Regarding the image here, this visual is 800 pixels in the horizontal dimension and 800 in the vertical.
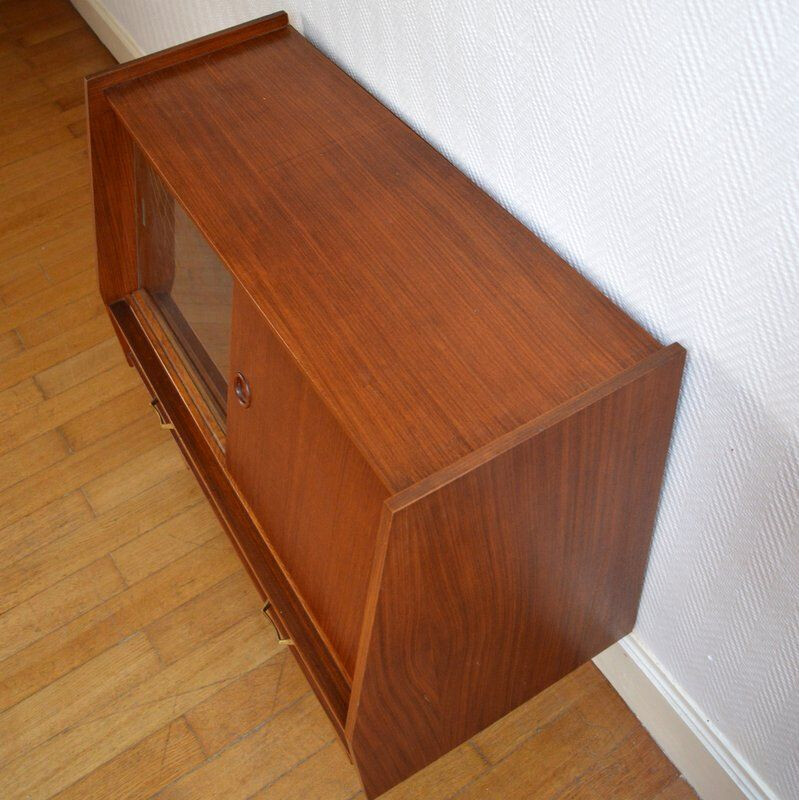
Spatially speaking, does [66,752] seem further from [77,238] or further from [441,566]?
[77,238]

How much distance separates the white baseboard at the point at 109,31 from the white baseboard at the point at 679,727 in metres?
1.85

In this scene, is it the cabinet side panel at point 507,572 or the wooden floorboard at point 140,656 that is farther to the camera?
the wooden floorboard at point 140,656

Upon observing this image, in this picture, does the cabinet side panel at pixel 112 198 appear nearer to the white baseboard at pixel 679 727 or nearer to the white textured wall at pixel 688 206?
the white textured wall at pixel 688 206

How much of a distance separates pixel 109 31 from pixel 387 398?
6.49 feet

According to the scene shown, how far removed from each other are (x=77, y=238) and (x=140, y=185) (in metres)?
0.73

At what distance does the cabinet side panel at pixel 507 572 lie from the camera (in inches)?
36.8

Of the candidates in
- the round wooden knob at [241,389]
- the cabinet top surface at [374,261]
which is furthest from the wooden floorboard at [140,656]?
the cabinet top surface at [374,261]

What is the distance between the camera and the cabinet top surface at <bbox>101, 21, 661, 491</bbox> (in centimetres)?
97

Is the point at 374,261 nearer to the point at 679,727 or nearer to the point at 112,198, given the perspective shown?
the point at 112,198

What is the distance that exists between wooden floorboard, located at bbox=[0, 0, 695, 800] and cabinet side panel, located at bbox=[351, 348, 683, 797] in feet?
0.75

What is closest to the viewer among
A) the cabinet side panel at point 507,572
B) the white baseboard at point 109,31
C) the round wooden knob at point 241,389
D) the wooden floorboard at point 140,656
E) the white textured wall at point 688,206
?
the white textured wall at point 688,206

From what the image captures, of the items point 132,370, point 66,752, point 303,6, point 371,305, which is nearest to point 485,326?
point 371,305

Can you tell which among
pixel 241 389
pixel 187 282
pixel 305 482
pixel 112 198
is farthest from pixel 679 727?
pixel 112 198

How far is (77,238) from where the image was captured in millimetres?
2129
